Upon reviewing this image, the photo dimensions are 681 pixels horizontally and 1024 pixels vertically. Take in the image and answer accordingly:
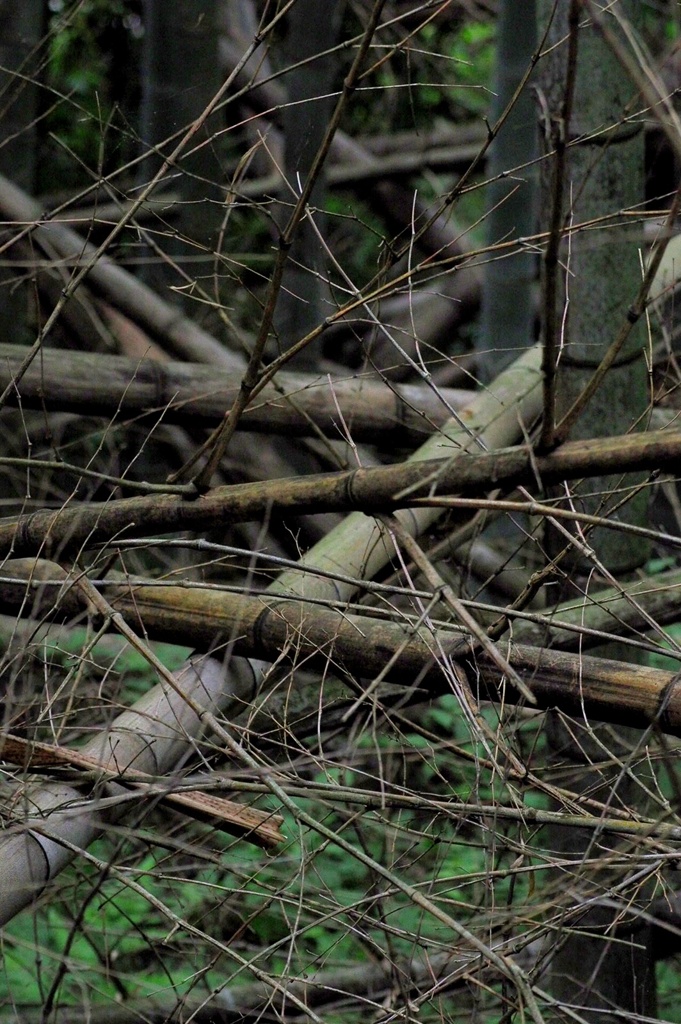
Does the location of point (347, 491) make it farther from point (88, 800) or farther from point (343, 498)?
point (88, 800)

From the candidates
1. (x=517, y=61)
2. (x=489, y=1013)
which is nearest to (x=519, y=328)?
(x=517, y=61)

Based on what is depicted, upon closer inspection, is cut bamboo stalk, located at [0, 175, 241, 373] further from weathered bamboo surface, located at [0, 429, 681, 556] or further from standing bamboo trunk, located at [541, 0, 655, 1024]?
weathered bamboo surface, located at [0, 429, 681, 556]

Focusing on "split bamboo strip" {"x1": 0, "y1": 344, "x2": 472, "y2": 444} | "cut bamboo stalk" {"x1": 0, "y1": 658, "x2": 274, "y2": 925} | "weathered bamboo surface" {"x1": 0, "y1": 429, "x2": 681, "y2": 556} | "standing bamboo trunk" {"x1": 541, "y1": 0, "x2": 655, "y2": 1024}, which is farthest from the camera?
"split bamboo strip" {"x1": 0, "y1": 344, "x2": 472, "y2": 444}

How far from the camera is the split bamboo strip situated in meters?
3.03

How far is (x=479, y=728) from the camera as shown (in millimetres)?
1433

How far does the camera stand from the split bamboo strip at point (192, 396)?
119 inches

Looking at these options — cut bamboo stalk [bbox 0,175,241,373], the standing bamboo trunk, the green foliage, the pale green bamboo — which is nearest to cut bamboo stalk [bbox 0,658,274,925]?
the pale green bamboo

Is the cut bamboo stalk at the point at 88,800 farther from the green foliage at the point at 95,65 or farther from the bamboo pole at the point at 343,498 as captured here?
the green foliage at the point at 95,65

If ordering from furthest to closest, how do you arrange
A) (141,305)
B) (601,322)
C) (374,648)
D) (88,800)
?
(141,305) < (601,322) < (374,648) < (88,800)

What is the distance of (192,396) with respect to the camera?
10.4ft

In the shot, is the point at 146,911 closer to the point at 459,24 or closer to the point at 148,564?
the point at 148,564

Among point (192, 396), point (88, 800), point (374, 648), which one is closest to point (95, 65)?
point (192, 396)

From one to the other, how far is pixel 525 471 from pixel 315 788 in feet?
2.15

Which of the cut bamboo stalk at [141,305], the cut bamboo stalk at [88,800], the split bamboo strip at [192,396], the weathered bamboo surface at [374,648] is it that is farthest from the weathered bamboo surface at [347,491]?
the cut bamboo stalk at [141,305]
